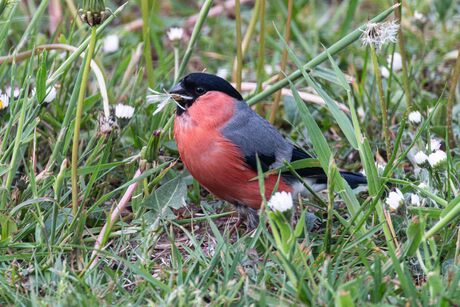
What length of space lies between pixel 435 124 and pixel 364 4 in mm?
2366

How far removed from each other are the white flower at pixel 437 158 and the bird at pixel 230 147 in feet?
1.44

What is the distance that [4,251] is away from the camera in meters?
3.20

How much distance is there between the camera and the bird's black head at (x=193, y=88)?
3.76 meters

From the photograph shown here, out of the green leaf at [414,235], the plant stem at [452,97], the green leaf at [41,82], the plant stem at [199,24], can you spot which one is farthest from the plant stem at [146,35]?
the green leaf at [414,235]

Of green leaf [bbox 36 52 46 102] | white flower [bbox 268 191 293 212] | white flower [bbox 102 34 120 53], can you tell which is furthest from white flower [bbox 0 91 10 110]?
white flower [bbox 102 34 120 53]

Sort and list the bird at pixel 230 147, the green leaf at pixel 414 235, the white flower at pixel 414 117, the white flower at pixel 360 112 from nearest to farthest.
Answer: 1. the green leaf at pixel 414 235
2. the bird at pixel 230 147
3. the white flower at pixel 414 117
4. the white flower at pixel 360 112

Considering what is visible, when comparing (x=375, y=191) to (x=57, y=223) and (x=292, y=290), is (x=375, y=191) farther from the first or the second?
(x=57, y=223)

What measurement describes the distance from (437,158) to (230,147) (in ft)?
2.95

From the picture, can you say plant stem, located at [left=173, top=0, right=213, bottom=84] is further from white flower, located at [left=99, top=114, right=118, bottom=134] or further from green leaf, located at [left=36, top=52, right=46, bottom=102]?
green leaf, located at [left=36, top=52, right=46, bottom=102]

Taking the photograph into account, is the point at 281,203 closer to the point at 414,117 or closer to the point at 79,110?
the point at 79,110

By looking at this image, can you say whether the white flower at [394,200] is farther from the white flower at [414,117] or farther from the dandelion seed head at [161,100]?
the dandelion seed head at [161,100]

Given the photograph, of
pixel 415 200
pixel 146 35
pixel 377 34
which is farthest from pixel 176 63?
pixel 415 200

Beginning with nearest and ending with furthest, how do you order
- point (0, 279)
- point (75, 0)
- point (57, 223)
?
point (0, 279) < point (57, 223) < point (75, 0)

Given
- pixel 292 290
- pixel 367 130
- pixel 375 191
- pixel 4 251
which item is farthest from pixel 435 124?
pixel 4 251
